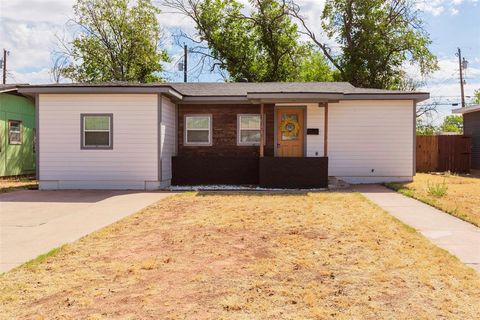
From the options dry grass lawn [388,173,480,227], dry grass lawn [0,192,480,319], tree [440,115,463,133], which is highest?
tree [440,115,463,133]

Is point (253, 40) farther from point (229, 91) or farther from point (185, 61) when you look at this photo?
point (229, 91)

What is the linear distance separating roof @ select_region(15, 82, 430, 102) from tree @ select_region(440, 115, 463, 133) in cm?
5136

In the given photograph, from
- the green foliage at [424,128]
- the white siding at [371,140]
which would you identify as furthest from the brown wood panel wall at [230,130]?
the green foliage at [424,128]

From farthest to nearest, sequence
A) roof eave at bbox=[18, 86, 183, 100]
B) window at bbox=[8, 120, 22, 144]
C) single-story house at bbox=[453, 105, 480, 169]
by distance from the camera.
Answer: single-story house at bbox=[453, 105, 480, 169], window at bbox=[8, 120, 22, 144], roof eave at bbox=[18, 86, 183, 100]

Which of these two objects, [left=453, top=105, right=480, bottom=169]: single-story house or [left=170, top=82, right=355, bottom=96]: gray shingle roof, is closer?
[left=170, top=82, right=355, bottom=96]: gray shingle roof

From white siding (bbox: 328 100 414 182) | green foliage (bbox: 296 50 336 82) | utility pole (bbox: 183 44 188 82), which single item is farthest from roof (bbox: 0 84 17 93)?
green foliage (bbox: 296 50 336 82)

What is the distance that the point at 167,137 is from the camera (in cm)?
1498

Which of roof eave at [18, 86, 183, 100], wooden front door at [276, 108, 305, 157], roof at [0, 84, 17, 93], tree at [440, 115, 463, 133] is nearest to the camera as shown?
roof eave at [18, 86, 183, 100]

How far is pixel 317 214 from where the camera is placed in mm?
8906

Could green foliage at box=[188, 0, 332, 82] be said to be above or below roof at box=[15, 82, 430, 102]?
above

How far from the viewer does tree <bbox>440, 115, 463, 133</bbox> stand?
62544 mm

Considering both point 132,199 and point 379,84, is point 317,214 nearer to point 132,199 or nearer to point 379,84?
point 132,199

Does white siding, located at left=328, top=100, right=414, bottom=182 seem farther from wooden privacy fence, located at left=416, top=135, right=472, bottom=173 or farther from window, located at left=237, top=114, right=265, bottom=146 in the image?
wooden privacy fence, located at left=416, top=135, right=472, bottom=173

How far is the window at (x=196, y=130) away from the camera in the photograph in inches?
639
